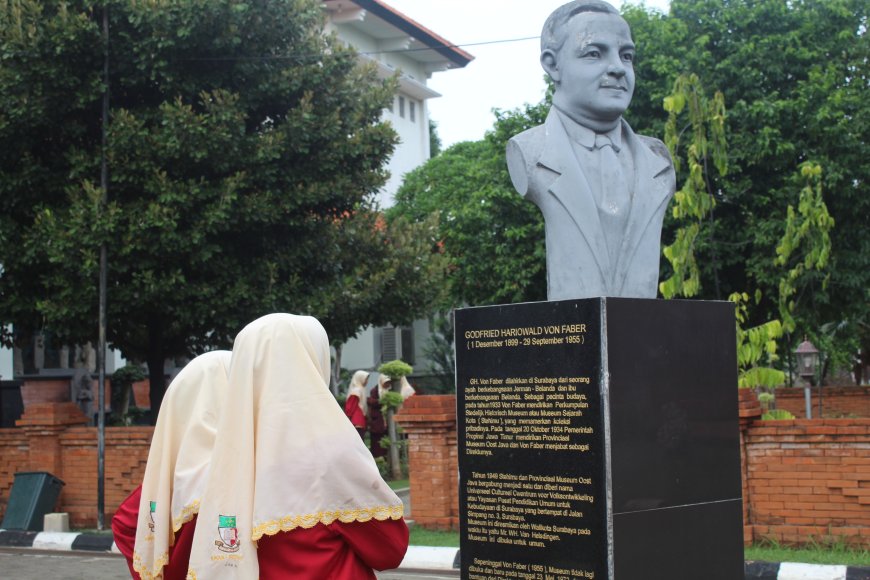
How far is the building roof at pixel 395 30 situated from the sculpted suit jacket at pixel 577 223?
25445mm

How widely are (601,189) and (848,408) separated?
1733cm

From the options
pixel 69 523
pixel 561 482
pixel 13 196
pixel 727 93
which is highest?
pixel 727 93

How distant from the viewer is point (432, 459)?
11.2 meters

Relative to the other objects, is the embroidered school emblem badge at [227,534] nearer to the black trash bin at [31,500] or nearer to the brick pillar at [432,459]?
the brick pillar at [432,459]

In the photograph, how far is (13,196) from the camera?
42.5 feet

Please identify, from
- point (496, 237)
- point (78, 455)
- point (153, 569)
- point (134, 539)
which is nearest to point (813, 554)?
point (134, 539)

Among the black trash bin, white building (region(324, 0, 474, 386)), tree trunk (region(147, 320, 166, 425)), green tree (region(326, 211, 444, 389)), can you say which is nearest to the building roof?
white building (region(324, 0, 474, 386))

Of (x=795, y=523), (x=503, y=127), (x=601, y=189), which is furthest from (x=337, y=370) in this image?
(x=601, y=189)

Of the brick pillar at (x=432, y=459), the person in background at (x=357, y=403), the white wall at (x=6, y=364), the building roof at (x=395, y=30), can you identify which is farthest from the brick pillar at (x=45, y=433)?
the building roof at (x=395, y=30)

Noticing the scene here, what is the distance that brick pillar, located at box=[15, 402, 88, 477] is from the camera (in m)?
13.1

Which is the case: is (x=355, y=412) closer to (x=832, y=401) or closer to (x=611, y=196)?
(x=611, y=196)

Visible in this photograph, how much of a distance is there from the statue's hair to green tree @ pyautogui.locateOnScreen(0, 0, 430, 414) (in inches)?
292

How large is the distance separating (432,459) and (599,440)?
6.33m

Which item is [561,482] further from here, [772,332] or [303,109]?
[303,109]
